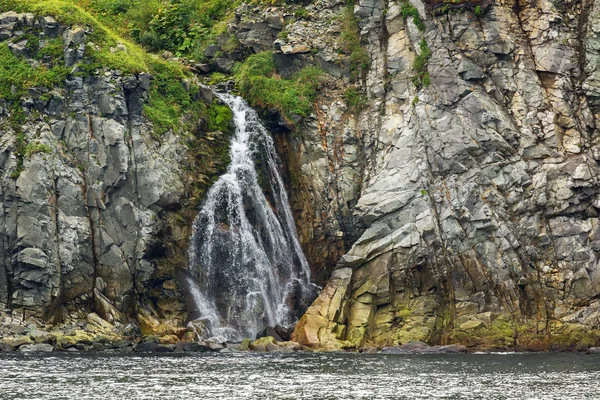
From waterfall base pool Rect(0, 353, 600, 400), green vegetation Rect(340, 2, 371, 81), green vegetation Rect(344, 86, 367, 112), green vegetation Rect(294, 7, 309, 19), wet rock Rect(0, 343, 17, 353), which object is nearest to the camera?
waterfall base pool Rect(0, 353, 600, 400)

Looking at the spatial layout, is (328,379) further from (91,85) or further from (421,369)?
(91,85)

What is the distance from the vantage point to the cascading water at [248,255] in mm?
55000

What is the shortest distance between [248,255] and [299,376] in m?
19.1

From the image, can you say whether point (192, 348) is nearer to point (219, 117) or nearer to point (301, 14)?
point (219, 117)

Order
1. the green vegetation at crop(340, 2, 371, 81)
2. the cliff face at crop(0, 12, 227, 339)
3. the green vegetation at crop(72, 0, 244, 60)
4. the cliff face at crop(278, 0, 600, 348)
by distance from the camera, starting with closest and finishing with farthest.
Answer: the cliff face at crop(278, 0, 600, 348) → the cliff face at crop(0, 12, 227, 339) → the green vegetation at crop(340, 2, 371, 81) → the green vegetation at crop(72, 0, 244, 60)

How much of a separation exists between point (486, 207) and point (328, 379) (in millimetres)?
20392

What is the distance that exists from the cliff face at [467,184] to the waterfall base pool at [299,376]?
489 centimetres

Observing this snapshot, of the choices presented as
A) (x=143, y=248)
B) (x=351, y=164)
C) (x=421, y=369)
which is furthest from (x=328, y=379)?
(x=351, y=164)

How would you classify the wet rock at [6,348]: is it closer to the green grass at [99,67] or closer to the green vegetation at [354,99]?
the green grass at [99,67]

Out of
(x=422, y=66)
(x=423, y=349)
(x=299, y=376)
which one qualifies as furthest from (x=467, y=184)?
(x=299, y=376)

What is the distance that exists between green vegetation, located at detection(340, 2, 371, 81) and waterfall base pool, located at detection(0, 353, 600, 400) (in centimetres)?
2320

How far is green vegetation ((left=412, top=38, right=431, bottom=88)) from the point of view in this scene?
195 ft

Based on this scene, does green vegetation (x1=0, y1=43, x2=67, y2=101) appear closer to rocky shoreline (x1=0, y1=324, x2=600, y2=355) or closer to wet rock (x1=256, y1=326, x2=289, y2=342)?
rocky shoreline (x1=0, y1=324, x2=600, y2=355)

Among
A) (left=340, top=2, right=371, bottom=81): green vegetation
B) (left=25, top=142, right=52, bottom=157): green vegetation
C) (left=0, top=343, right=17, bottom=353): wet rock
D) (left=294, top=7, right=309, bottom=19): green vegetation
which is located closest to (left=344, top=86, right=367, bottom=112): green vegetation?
(left=340, top=2, right=371, bottom=81): green vegetation
